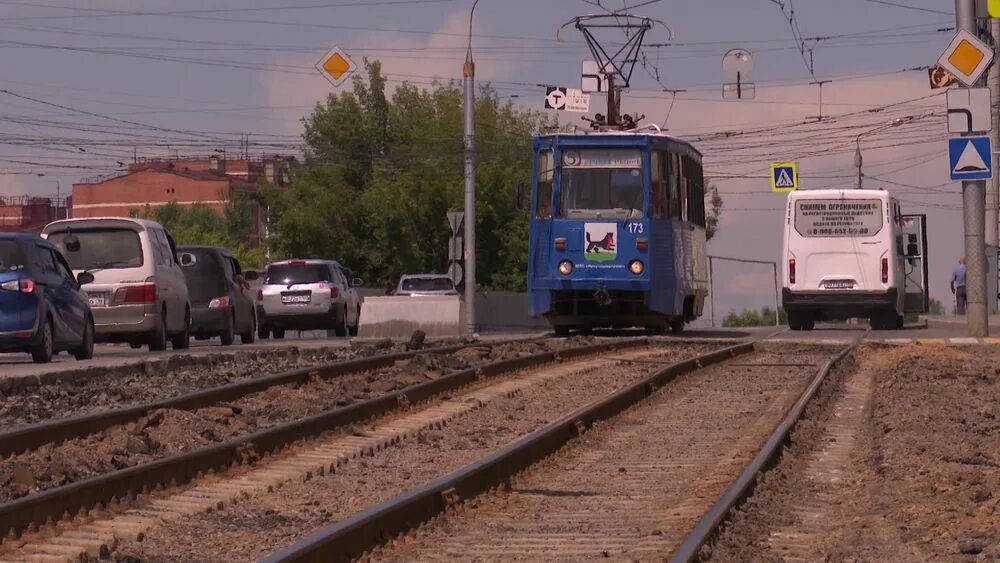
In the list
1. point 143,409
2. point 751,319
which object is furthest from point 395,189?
point 143,409

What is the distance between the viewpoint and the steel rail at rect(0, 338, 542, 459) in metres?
10.8

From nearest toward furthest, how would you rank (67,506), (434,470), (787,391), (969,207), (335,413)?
(67,506) → (434,470) → (335,413) → (787,391) → (969,207)

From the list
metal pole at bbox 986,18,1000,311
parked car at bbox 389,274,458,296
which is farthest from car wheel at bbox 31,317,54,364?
parked car at bbox 389,274,458,296

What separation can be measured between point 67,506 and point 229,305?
21472 millimetres

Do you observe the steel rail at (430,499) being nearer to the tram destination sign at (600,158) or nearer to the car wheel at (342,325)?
the tram destination sign at (600,158)

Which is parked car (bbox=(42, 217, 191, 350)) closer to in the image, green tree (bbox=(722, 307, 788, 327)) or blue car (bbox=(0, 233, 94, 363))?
blue car (bbox=(0, 233, 94, 363))

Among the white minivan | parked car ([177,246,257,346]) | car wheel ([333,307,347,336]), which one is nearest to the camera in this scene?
parked car ([177,246,257,346])

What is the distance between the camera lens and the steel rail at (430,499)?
21.8 ft

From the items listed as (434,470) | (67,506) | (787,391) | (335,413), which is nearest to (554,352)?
(787,391)

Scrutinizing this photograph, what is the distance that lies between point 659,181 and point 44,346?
11695 mm

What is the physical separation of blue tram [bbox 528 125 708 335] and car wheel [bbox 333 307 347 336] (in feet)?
27.4

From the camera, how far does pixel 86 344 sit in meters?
22.1

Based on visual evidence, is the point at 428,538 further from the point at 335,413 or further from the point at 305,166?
the point at 305,166

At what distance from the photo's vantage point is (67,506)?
8219 mm
